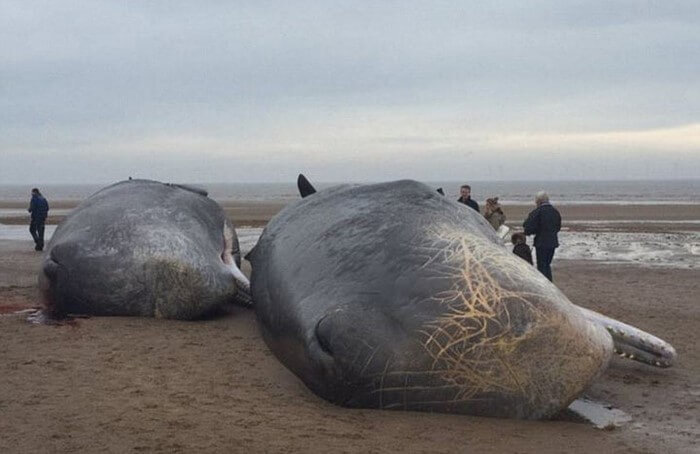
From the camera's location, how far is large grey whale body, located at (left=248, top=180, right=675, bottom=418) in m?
5.93

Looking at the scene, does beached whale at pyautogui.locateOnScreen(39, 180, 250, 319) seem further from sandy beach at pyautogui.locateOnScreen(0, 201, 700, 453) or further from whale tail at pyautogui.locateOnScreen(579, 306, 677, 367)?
whale tail at pyautogui.locateOnScreen(579, 306, 677, 367)

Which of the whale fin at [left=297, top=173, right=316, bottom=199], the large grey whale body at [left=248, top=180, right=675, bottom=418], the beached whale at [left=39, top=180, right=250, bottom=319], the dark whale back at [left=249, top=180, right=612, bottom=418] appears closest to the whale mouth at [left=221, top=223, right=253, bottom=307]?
the beached whale at [left=39, top=180, right=250, bottom=319]

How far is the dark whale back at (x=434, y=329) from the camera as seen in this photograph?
5.93m

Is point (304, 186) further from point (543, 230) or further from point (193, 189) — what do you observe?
point (543, 230)

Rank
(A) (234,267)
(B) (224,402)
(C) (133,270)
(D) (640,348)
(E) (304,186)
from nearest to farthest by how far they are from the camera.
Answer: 1. (B) (224,402)
2. (D) (640,348)
3. (C) (133,270)
4. (E) (304,186)
5. (A) (234,267)

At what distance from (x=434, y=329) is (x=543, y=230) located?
25.2 ft

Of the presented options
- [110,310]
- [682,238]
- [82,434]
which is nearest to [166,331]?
[110,310]

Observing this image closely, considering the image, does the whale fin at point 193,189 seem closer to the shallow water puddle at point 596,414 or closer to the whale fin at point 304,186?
the whale fin at point 304,186

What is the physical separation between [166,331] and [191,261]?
107 centimetres

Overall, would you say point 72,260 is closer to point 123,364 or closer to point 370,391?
point 123,364

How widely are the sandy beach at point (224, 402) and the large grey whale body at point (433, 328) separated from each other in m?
0.21

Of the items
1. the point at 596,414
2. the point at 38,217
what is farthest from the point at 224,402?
the point at 38,217

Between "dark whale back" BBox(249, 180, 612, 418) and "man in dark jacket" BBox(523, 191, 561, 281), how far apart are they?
631 cm

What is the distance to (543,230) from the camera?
13.2 meters
